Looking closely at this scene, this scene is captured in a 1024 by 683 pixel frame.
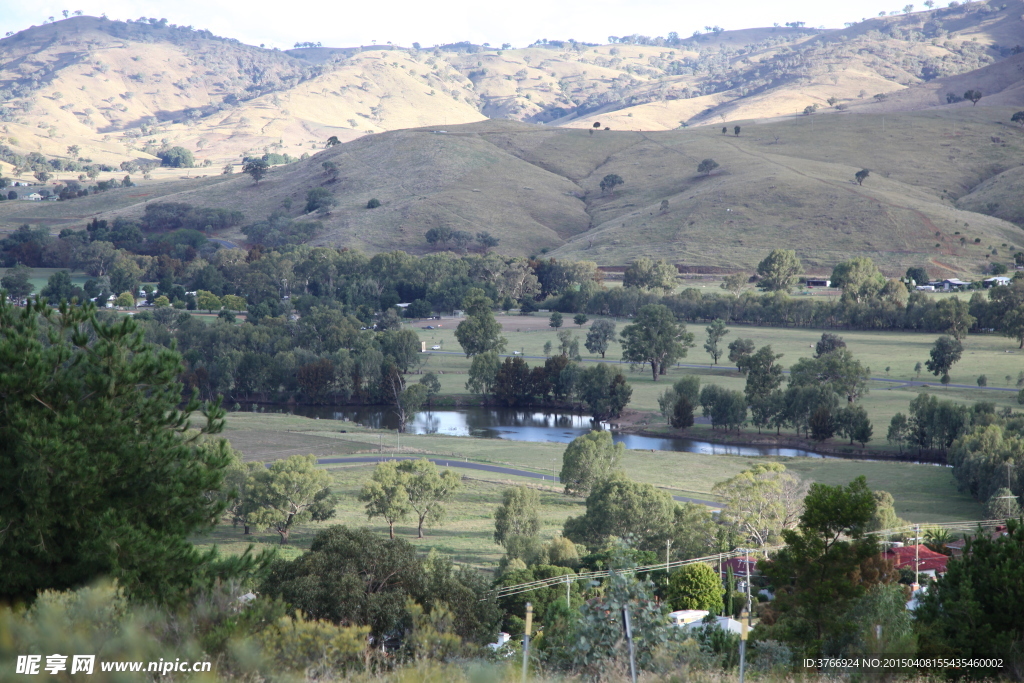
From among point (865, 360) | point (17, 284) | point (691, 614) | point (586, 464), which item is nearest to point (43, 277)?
point (17, 284)

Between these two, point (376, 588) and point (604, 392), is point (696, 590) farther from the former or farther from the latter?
point (604, 392)

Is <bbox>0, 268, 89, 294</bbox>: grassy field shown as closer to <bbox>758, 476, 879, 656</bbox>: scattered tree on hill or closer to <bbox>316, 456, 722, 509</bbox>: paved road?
<bbox>316, 456, 722, 509</bbox>: paved road

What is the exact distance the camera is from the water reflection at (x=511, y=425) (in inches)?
2901

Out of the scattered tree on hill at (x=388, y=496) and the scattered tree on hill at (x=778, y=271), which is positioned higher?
the scattered tree on hill at (x=778, y=271)

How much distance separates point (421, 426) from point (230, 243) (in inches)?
4801

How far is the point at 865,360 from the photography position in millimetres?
96438

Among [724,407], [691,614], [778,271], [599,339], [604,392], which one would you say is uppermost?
[778,271]

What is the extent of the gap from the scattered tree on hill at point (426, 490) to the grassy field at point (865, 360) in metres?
39.7

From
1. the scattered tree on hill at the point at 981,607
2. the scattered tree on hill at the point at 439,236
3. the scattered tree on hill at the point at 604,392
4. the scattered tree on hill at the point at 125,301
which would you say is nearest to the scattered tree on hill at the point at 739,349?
the scattered tree on hill at the point at 604,392

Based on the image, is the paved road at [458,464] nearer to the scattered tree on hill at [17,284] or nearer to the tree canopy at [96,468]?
the tree canopy at [96,468]

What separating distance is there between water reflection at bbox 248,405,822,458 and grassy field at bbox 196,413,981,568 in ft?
18.1

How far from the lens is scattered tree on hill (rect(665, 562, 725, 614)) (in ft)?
97.7

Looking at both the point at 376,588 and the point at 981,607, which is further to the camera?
the point at 376,588

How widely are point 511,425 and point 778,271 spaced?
229 ft
